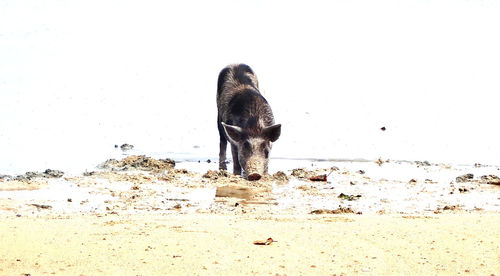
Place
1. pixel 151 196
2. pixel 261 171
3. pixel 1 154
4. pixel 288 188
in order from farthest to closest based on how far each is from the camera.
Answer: pixel 1 154 < pixel 261 171 < pixel 288 188 < pixel 151 196

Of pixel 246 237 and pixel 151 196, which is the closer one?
pixel 246 237

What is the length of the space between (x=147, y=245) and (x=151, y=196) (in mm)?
3837

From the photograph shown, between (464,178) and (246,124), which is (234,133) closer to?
(246,124)

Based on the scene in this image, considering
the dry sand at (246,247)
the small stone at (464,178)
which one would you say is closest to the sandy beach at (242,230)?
the dry sand at (246,247)

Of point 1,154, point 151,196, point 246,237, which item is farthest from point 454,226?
point 1,154

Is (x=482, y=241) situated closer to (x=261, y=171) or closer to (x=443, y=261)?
(x=443, y=261)

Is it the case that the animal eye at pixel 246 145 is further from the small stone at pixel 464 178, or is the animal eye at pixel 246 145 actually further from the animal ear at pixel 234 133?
the small stone at pixel 464 178

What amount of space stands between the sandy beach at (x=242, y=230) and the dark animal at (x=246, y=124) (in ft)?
9.14

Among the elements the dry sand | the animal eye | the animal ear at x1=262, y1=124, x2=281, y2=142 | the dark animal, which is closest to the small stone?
the dark animal

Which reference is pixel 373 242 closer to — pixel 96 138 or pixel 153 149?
pixel 153 149

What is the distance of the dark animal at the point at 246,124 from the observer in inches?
494

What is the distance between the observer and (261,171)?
1194 cm

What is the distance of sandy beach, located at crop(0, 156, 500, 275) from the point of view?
4.32 m

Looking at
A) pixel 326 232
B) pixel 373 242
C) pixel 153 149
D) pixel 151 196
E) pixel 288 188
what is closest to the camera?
pixel 373 242
